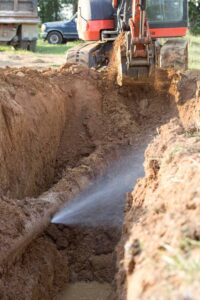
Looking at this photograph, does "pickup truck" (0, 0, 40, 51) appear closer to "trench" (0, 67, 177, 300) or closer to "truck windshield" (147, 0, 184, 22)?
"truck windshield" (147, 0, 184, 22)

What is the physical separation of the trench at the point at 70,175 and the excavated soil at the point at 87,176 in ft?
0.06

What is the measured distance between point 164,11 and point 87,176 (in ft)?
18.5

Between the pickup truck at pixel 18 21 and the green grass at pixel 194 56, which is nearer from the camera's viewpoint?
the green grass at pixel 194 56

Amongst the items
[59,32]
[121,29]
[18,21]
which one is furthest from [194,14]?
[121,29]

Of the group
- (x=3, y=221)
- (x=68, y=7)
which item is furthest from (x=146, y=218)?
(x=68, y=7)

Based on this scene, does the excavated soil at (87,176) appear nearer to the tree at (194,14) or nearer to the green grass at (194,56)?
the green grass at (194,56)

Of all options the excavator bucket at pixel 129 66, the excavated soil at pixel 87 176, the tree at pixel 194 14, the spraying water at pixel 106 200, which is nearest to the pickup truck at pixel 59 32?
the tree at pixel 194 14

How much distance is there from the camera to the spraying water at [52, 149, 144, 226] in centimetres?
858

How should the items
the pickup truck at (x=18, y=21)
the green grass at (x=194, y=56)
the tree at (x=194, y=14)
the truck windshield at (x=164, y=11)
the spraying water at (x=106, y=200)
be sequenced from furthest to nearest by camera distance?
1. the tree at (x=194, y=14)
2. the pickup truck at (x=18, y=21)
3. the green grass at (x=194, y=56)
4. the truck windshield at (x=164, y=11)
5. the spraying water at (x=106, y=200)

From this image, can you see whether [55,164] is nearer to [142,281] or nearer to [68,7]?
[142,281]

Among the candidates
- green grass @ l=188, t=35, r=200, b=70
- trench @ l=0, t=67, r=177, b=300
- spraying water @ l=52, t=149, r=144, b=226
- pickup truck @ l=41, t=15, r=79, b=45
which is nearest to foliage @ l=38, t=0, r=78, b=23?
pickup truck @ l=41, t=15, r=79, b=45

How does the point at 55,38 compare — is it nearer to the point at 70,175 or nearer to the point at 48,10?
the point at 48,10

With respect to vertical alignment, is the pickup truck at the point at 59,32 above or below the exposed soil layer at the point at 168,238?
above

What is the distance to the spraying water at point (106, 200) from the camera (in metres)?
8.58
